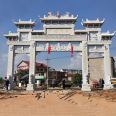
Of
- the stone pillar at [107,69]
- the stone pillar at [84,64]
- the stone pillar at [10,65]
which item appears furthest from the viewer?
the stone pillar at [10,65]

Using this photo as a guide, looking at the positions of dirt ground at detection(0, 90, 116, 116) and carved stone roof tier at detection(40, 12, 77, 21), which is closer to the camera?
dirt ground at detection(0, 90, 116, 116)

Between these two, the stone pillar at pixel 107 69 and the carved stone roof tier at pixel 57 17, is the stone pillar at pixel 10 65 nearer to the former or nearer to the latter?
the carved stone roof tier at pixel 57 17

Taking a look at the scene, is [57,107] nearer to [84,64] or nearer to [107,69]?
[84,64]

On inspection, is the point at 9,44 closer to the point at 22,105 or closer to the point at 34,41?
the point at 34,41

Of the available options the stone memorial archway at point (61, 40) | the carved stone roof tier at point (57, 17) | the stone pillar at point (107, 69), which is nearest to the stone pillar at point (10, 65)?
the stone memorial archway at point (61, 40)

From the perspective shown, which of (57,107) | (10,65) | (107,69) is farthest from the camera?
(10,65)

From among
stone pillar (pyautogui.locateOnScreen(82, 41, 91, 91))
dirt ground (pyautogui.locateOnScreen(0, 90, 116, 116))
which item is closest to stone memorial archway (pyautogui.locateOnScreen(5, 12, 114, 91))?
stone pillar (pyautogui.locateOnScreen(82, 41, 91, 91))

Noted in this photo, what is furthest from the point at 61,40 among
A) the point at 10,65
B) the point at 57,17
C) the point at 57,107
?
the point at 57,107

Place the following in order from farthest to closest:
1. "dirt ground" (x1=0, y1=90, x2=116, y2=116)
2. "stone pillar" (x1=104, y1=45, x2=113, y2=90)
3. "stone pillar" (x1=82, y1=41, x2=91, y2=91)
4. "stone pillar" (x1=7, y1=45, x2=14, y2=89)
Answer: "stone pillar" (x1=7, y1=45, x2=14, y2=89) → "stone pillar" (x1=104, y1=45, x2=113, y2=90) → "stone pillar" (x1=82, y1=41, x2=91, y2=91) → "dirt ground" (x1=0, y1=90, x2=116, y2=116)

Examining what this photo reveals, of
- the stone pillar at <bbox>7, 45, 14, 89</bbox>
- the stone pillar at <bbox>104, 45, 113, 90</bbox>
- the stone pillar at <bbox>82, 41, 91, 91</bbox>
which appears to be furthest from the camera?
the stone pillar at <bbox>7, 45, 14, 89</bbox>

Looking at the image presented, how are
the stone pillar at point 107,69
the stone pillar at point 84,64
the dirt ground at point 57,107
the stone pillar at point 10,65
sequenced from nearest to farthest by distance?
the dirt ground at point 57,107 < the stone pillar at point 84,64 < the stone pillar at point 107,69 < the stone pillar at point 10,65

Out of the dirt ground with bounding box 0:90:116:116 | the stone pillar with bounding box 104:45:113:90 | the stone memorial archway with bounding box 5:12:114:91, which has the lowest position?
the dirt ground with bounding box 0:90:116:116

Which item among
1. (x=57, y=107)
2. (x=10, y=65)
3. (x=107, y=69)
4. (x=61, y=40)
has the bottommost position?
(x=57, y=107)

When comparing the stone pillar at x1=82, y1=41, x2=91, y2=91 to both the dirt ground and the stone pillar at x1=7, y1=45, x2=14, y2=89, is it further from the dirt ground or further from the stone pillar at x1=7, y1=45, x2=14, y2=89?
the dirt ground
